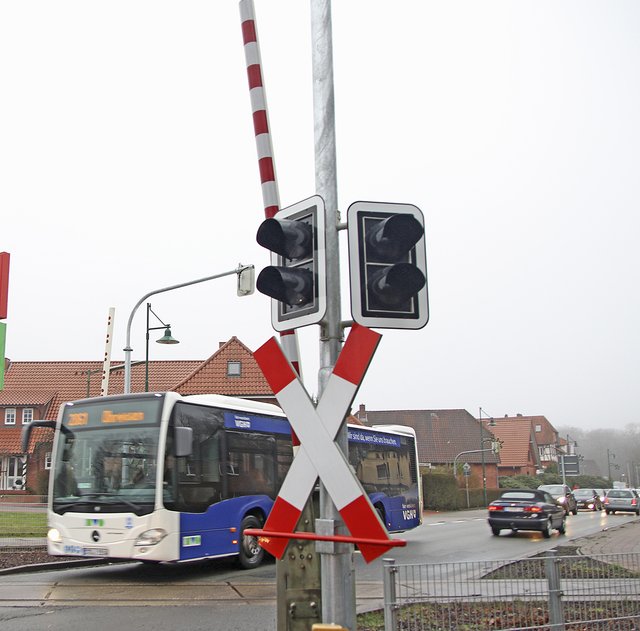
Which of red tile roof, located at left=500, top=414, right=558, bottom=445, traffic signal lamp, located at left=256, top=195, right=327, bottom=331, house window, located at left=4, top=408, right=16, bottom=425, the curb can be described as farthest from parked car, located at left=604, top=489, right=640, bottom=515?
red tile roof, located at left=500, top=414, right=558, bottom=445

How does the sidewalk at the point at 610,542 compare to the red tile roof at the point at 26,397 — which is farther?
the red tile roof at the point at 26,397

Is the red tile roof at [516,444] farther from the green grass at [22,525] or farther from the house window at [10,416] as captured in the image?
the green grass at [22,525]

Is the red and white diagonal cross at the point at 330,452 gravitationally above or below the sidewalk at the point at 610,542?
above

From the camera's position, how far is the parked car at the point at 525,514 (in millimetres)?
24203

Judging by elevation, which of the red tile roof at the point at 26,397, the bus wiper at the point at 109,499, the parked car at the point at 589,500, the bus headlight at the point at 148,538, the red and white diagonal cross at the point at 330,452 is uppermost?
the red tile roof at the point at 26,397

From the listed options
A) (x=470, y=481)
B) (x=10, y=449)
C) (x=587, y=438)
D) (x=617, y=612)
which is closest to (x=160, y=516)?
(x=617, y=612)

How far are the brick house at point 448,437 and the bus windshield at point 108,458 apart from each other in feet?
226

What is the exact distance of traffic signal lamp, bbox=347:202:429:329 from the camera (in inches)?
173

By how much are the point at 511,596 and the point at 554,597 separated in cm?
34

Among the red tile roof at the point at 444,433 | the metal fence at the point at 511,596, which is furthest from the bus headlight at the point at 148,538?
the red tile roof at the point at 444,433

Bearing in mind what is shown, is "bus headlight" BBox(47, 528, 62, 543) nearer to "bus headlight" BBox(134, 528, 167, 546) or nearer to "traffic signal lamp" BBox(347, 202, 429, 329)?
"bus headlight" BBox(134, 528, 167, 546)

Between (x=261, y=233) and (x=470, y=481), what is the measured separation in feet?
184

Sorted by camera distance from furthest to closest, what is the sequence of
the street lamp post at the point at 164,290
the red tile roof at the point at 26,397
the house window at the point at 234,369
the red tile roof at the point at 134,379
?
1. the red tile roof at the point at 26,397
2. the house window at the point at 234,369
3. the red tile roof at the point at 134,379
4. the street lamp post at the point at 164,290

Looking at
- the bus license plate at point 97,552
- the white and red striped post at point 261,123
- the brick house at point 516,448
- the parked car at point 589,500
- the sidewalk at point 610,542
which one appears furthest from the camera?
the brick house at point 516,448
